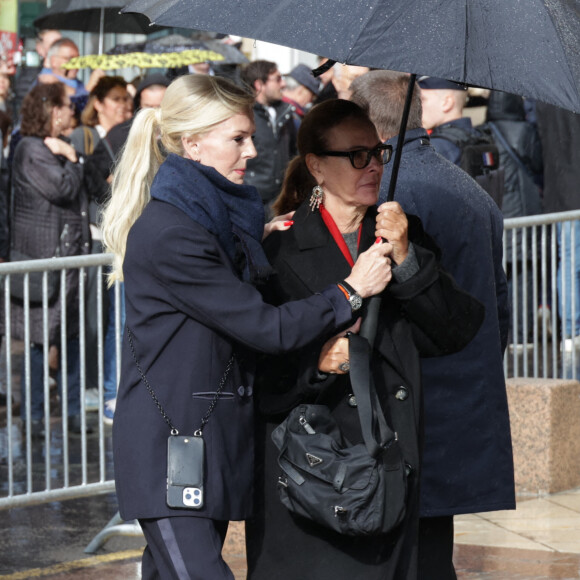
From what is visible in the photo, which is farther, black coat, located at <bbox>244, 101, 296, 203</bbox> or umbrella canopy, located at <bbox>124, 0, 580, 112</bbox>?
black coat, located at <bbox>244, 101, 296, 203</bbox>

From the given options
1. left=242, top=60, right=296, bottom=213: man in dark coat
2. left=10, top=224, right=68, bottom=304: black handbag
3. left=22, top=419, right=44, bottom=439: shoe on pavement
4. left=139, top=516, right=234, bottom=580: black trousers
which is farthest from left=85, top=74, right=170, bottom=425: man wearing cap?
left=139, top=516, right=234, bottom=580: black trousers

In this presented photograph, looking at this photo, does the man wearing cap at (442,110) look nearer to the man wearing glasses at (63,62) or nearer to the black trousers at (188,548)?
the black trousers at (188,548)

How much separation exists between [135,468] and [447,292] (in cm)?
105

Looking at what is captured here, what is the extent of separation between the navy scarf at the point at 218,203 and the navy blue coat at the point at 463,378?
88cm

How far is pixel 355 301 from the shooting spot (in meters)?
3.75

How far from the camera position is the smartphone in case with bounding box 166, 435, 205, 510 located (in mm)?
3658

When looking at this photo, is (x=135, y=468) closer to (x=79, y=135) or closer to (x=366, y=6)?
(x=366, y=6)

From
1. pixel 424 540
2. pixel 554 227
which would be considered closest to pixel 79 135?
pixel 554 227

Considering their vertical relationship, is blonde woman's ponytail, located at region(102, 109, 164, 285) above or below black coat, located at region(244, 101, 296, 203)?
below

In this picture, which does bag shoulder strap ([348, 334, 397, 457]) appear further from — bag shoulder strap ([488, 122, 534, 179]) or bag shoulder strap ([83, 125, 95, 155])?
bag shoulder strap ([488, 122, 534, 179])

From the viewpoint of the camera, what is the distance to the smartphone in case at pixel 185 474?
3658 millimetres

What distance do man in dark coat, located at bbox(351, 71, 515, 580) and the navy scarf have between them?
34.5 inches

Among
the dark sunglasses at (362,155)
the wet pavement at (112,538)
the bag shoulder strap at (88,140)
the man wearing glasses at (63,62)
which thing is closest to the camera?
the dark sunglasses at (362,155)

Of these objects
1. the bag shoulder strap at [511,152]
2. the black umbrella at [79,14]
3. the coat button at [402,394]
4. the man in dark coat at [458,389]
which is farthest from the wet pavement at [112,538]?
the black umbrella at [79,14]
